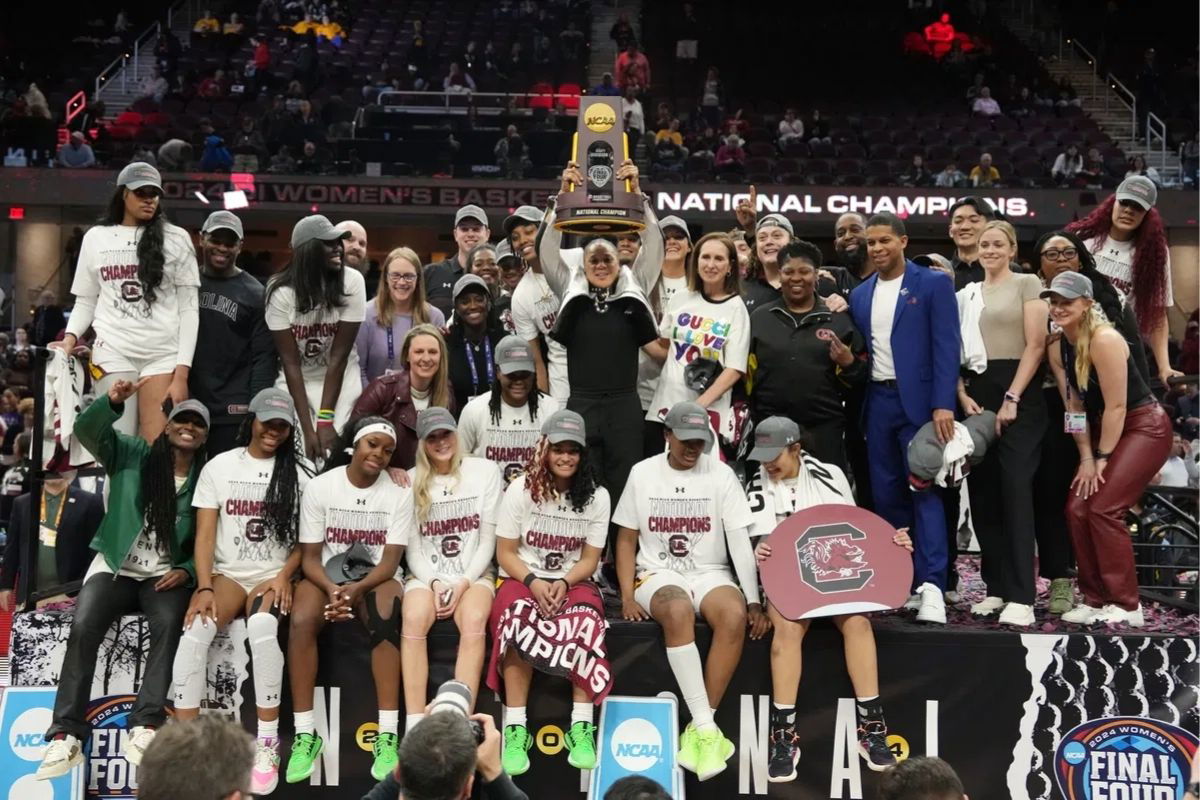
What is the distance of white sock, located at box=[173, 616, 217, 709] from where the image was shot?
17.7 feet

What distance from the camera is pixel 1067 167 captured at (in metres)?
17.9

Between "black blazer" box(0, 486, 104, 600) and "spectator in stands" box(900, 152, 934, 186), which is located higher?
"spectator in stands" box(900, 152, 934, 186)

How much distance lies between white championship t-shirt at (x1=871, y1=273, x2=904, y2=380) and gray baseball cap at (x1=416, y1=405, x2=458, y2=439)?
192 cm

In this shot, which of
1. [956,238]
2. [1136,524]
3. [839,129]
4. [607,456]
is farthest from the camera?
[839,129]

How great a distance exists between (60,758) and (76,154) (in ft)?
46.8

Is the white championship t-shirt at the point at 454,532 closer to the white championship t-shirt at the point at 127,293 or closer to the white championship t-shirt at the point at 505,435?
the white championship t-shirt at the point at 505,435

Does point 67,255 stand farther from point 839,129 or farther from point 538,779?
point 538,779

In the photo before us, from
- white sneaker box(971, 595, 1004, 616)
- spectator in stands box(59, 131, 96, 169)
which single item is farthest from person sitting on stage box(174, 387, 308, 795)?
spectator in stands box(59, 131, 96, 169)

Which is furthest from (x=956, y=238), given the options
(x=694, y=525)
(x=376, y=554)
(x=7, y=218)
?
(x=7, y=218)

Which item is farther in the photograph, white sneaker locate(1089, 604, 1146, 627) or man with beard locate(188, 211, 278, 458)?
man with beard locate(188, 211, 278, 458)

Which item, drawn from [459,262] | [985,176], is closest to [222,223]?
[459,262]

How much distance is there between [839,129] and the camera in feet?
66.2

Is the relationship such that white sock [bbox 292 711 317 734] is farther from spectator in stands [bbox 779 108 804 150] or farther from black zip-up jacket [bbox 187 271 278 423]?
spectator in stands [bbox 779 108 804 150]

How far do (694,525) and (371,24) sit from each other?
18720 mm
